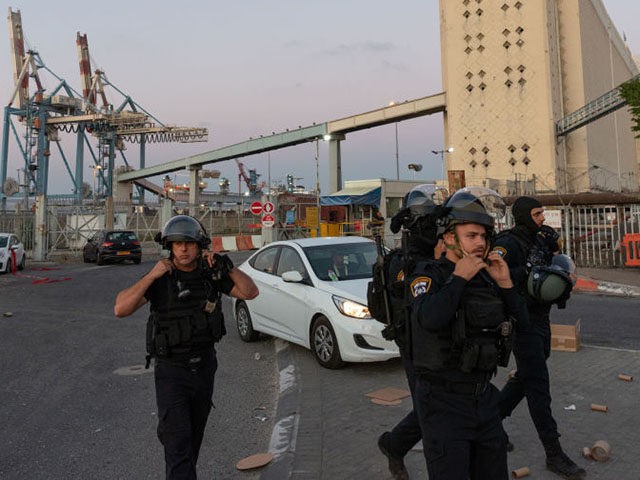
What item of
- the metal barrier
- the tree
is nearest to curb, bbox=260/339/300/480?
the metal barrier

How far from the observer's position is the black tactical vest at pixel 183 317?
2908mm

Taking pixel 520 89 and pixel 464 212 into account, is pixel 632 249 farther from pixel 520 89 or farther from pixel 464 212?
pixel 520 89

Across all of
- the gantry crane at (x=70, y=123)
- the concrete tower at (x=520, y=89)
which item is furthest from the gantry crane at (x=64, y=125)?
the concrete tower at (x=520, y=89)

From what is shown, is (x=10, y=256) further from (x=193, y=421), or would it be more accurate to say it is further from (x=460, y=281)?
(x=460, y=281)

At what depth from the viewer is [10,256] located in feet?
62.4

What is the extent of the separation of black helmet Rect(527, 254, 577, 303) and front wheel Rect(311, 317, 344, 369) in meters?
3.01

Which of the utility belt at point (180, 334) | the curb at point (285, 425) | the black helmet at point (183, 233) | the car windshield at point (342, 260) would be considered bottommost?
the curb at point (285, 425)

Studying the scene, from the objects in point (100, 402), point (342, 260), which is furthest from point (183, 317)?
point (342, 260)

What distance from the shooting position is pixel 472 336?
2.27m

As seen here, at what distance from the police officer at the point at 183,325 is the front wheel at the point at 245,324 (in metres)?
4.79

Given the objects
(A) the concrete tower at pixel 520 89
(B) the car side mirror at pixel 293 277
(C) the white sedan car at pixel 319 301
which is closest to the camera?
(C) the white sedan car at pixel 319 301

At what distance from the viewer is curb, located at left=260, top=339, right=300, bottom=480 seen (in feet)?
11.8

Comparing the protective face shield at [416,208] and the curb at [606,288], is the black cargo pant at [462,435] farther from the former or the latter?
the curb at [606,288]

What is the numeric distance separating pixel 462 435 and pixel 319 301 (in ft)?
13.4
